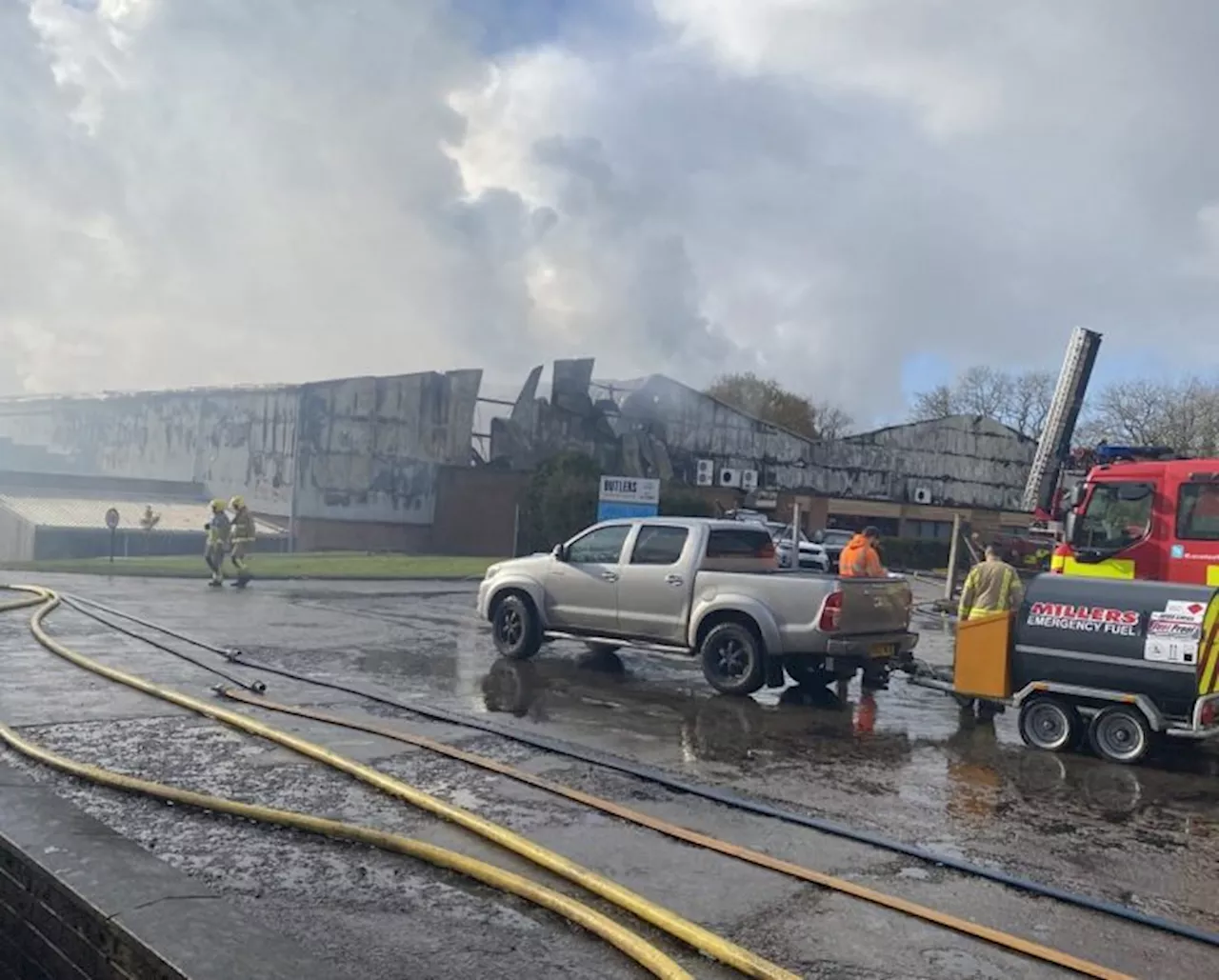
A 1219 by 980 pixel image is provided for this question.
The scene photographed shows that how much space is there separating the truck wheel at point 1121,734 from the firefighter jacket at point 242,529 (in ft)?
49.8

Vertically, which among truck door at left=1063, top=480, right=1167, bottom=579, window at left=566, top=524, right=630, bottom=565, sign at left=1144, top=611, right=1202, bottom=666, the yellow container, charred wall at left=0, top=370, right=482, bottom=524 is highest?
charred wall at left=0, top=370, right=482, bottom=524

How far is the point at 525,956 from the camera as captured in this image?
4.41m

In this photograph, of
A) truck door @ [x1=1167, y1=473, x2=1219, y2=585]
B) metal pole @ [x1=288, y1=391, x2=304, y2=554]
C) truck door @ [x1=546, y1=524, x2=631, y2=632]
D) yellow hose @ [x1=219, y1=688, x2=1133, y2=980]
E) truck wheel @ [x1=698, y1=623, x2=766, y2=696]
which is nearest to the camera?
yellow hose @ [x1=219, y1=688, x2=1133, y2=980]

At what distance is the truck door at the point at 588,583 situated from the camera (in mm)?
11992

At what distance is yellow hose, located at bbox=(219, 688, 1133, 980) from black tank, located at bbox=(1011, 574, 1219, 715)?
4285 mm

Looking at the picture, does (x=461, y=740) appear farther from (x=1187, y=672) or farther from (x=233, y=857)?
(x=1187, y=672)

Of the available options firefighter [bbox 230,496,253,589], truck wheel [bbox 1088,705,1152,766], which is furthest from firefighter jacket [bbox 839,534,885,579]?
firefighter [bbox 230,496,253,589]

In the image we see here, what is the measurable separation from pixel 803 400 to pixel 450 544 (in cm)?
3850

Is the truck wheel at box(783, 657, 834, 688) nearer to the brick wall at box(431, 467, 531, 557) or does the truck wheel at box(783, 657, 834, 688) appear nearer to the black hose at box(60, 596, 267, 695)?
the black hose at box(60, 596, 267, 695)

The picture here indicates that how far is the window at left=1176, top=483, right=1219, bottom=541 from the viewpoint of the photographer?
12781 mm

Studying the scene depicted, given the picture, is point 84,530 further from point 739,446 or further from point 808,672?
point 808,672

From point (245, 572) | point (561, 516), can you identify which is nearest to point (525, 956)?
point (245, 572)

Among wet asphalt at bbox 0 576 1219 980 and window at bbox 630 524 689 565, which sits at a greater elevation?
window at bbox 630 524 689 565

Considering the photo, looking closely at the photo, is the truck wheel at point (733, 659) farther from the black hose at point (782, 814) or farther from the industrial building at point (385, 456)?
the industrial building at point (385, 456)
